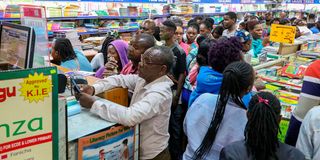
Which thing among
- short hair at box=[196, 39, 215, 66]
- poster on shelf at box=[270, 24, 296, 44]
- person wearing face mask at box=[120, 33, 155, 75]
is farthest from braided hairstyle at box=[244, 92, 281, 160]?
poster on shelf at box=[270, 24, 296, 44]

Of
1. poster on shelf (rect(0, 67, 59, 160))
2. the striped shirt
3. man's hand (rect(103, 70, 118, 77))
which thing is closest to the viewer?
poster on shelf (rect(0, 67, 59, 160))

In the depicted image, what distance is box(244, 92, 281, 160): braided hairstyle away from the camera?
1.44m

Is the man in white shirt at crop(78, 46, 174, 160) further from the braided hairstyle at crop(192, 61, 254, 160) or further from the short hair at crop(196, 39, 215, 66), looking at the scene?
the short hair at crop(196, 39, 215, 66)

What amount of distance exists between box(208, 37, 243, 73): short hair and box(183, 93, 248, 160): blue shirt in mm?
451

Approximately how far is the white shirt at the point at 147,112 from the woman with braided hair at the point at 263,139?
0.53 m

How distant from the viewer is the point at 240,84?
169 cm

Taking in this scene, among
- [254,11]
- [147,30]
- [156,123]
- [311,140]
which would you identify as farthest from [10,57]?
[254,11]

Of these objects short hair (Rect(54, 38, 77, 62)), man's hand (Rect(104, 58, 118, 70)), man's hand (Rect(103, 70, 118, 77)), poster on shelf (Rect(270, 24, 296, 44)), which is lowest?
man's hand (Rect(103, 70, 118, 77))

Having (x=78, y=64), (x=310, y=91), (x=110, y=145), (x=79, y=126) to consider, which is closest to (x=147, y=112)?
(x=110, y=145)

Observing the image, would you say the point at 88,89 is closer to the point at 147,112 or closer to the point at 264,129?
the point at 147,112

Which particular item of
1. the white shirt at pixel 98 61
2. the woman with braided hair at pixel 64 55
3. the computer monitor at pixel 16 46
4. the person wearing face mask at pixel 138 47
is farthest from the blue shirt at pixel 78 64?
the computer monitor at pixel 16 46

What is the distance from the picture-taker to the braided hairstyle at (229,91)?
66.4 inches

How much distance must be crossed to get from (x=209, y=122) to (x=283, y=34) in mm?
3071

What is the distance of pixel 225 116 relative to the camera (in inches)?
66.7
